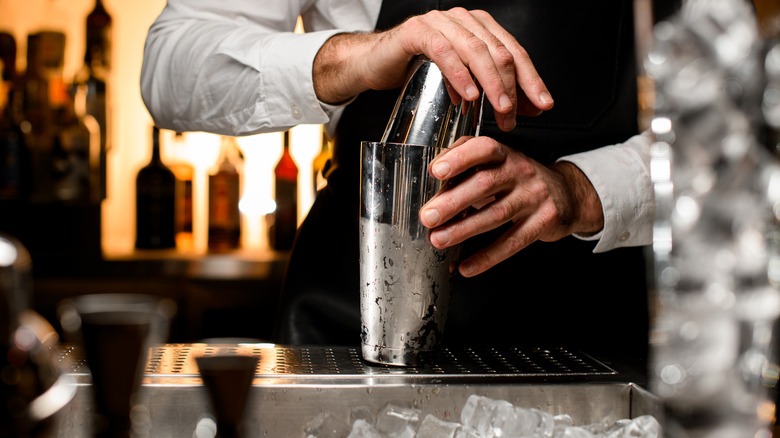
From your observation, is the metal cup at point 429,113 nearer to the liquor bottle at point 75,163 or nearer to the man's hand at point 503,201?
the man's hand at point 503,201

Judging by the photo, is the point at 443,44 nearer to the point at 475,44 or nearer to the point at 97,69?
the point at 475,44

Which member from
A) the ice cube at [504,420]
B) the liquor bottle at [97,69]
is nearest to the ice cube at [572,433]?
the ice cube at [504,420]

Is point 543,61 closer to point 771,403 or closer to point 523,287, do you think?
point 523,287

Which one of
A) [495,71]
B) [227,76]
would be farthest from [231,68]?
[495,71]

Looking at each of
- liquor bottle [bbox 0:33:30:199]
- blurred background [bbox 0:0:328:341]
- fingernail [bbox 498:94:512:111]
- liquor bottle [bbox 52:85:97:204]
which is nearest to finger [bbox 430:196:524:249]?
fingernail [bbox 498:94:512:111]

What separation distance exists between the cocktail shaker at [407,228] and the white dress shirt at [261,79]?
0.96 feet

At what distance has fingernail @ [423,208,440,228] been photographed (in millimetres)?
719

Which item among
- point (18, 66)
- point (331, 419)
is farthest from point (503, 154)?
point (18, 66)

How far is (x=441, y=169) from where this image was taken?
2.35 feet

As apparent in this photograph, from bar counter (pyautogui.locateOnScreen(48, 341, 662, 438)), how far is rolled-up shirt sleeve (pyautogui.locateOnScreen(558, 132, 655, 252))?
0.79 feet

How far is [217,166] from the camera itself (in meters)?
2.32

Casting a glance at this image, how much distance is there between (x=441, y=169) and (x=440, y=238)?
7cm

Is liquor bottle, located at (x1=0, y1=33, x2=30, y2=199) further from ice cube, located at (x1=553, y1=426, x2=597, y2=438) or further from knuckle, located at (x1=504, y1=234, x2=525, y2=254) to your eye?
ice cube, located at (x1=553, y1=426, x2=597, y2=438)

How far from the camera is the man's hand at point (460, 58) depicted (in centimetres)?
79
